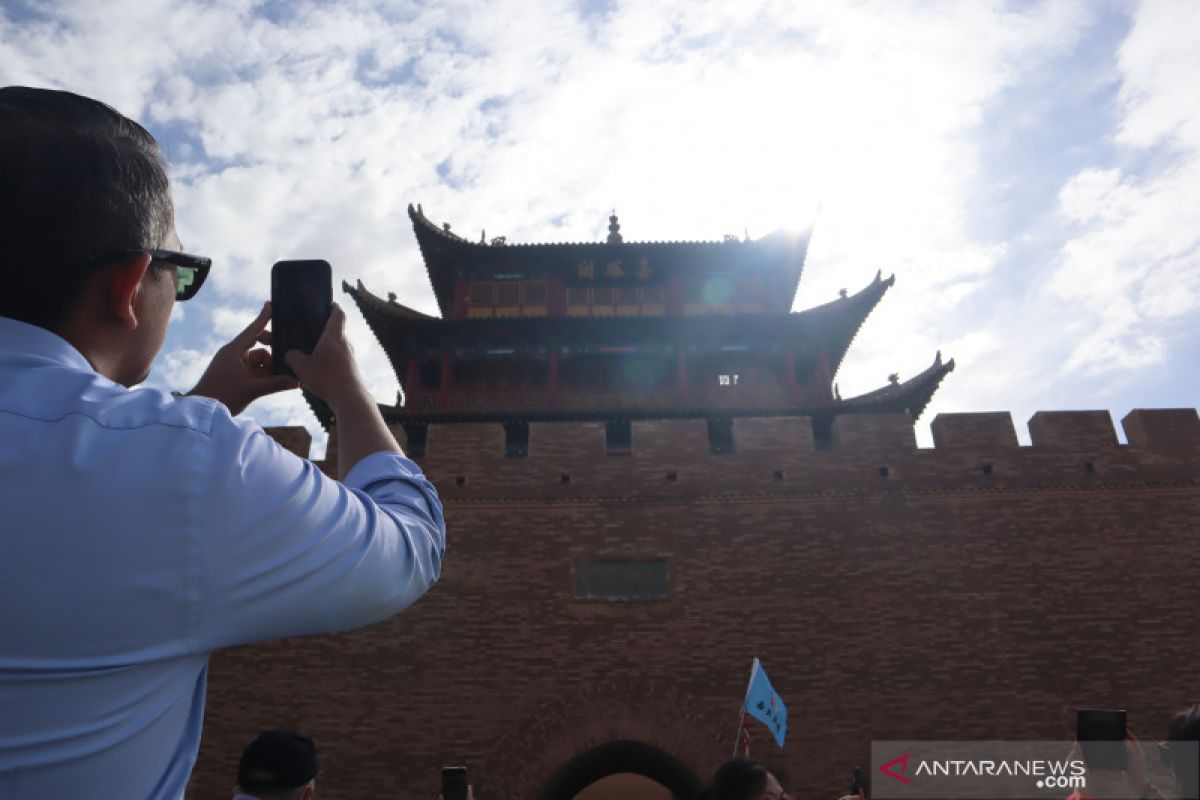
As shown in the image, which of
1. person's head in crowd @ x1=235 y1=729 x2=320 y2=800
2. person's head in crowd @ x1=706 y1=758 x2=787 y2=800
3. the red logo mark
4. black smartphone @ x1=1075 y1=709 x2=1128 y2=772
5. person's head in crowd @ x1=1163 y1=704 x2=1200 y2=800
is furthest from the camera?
the red logo mark

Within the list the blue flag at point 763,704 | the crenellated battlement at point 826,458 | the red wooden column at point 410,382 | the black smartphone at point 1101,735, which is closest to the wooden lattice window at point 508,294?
the red wooden column at point 410,382

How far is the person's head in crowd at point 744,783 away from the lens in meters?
3.09

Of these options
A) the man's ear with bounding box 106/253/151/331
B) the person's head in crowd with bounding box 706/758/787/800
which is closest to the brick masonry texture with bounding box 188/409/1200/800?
the person's head in crowd with bounding box 706/758/787/800

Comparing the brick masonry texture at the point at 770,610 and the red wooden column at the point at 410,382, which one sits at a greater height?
the red wooden column at the point at 410,382

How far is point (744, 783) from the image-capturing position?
123 inches

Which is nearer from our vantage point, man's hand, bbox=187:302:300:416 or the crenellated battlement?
man's hand, bbox=187:302:300:416

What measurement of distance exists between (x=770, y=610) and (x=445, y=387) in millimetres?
9944

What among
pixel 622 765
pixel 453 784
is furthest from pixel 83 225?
pixel 622 765

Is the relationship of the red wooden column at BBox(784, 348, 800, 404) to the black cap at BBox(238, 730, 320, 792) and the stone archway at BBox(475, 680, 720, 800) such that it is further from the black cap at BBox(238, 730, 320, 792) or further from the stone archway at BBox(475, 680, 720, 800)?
the black cap at BBox(238, 730, 320, 792)

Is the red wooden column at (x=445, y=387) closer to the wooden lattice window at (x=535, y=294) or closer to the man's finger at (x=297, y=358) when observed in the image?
the wooden lattice window at (x=535, y=294)

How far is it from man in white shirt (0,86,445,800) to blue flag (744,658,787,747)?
6.62m

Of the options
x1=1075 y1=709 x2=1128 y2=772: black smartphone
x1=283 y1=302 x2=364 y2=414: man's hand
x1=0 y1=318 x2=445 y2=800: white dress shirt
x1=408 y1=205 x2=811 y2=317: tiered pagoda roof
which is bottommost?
x1=1075 y1=709 x2=1128 y2=772: black smartphone

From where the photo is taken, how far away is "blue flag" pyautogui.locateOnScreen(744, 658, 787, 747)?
22.3 ft

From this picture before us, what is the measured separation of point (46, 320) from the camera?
0.83 meters
